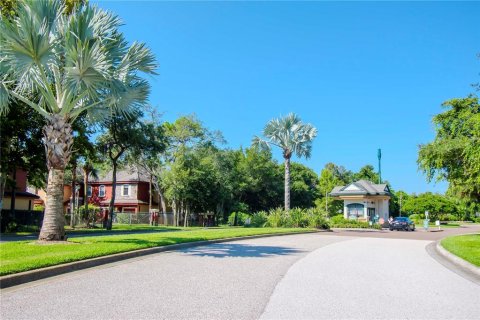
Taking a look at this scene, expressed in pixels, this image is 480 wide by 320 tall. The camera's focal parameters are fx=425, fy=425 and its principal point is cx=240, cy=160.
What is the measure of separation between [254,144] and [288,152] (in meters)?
3.94

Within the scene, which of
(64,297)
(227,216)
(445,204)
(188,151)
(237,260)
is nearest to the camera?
(64,297)

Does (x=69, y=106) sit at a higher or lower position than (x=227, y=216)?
higher

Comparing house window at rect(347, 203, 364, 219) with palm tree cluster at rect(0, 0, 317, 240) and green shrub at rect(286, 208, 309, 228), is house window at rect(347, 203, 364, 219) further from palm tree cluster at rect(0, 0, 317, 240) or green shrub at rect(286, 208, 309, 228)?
palm tree cluster at rect(0, 0, 317, 240)

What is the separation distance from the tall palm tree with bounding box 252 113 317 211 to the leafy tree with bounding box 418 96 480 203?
1351 centimetres

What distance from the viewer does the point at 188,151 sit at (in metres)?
43.9

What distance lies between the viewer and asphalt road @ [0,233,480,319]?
614 cm

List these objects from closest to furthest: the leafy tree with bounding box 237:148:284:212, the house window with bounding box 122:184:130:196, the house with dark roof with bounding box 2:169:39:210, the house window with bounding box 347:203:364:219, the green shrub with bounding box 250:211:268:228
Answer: the green shrub with bounding box 250:211:268:228, the house with dark roof with bounding box 2:169:39:210, the house window with bounding box 347:203:364:219, the house window with bounding box 122:184:130:196, the leafy tree with bounding box 237:148:284:212

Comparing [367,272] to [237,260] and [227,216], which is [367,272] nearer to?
[237,260]

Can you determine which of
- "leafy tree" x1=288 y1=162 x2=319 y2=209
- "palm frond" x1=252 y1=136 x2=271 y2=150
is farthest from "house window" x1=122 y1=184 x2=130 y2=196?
"leafy tree" x1=288 y1=162 x2=319 y2=209

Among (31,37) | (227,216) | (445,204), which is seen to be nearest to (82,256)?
(31,37)

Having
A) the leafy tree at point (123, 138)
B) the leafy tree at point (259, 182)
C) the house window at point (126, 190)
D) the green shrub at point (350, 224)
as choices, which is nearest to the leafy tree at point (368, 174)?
the leafy tree at point (259, 182)

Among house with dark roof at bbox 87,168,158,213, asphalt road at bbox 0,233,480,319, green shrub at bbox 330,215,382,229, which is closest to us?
asphalt road at bbox 0,233,480,319

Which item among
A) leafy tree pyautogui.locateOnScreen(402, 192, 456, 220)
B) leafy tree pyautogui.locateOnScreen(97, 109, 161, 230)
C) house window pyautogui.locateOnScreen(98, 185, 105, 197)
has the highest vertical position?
leafy tree pyautogui.locateOnScreen(97, 109, 161, 230)

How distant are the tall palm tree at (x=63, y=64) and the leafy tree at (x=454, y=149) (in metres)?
16.0
